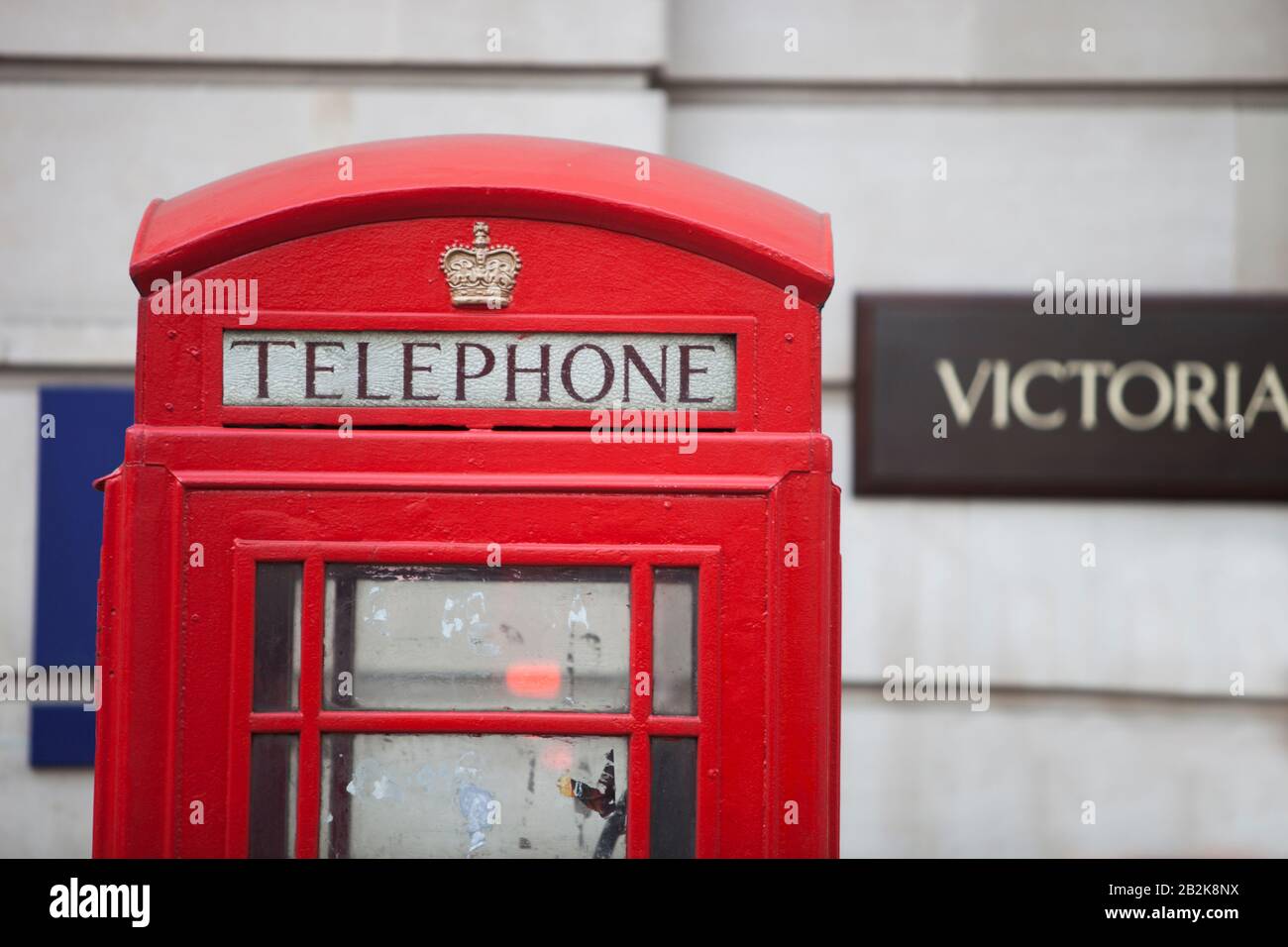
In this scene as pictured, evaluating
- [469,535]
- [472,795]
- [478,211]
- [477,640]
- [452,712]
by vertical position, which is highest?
[478,211]

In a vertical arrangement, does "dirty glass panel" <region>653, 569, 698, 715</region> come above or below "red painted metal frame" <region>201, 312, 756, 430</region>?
below

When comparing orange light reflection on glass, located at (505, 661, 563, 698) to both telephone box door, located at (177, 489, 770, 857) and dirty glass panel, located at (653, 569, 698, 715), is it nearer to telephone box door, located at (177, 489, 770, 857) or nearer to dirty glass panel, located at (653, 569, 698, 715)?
telephone box door, located at (177, 489, 770, 857)

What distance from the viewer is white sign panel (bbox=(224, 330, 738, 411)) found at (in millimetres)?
1986

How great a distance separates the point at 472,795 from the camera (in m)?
2.01

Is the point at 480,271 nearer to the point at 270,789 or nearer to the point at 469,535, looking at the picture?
the point at 469,535

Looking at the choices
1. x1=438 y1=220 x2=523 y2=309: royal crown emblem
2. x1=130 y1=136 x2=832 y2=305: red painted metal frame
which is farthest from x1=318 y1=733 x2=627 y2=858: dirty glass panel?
x1=130 y1=136 x2=832 y2=305: red painted metal frame

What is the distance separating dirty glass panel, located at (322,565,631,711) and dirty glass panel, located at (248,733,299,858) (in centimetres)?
11

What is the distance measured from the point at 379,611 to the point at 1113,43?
3682 millimetres

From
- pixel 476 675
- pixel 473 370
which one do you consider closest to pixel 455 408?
pixel 473 370

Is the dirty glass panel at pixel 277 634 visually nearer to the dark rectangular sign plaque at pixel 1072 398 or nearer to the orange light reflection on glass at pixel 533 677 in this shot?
the orange light reflection on glass at pixel 533 677

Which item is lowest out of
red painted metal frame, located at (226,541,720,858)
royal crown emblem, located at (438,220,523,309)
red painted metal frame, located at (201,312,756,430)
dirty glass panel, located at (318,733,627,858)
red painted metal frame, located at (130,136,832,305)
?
dirty glass panel, located at (318,733,627,858)

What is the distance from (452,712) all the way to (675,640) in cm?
39

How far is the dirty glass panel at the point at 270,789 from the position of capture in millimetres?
1989
